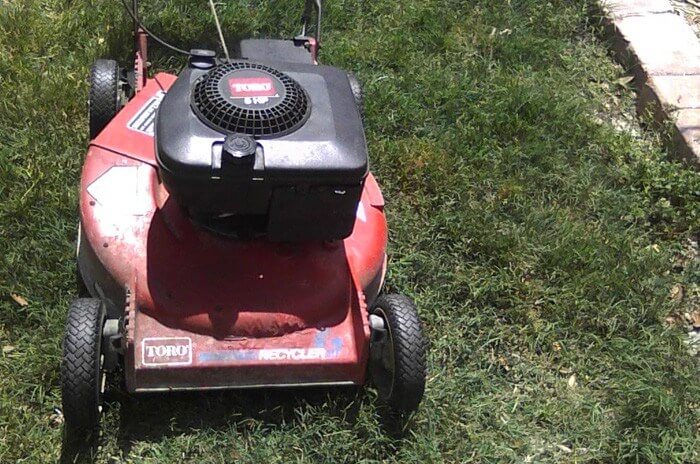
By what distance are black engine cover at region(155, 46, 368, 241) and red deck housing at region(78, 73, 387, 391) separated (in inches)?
5.2

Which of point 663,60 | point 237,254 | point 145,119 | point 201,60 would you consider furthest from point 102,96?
point 663,60

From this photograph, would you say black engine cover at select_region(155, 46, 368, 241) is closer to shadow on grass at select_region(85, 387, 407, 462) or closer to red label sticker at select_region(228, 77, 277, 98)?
red label sticker at select_region(228, 77, 277, 98)

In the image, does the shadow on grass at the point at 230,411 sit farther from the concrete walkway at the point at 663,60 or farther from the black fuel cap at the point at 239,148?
the concrete walkway at the point at 663,60

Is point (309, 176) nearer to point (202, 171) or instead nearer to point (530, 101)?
point (202, 171)

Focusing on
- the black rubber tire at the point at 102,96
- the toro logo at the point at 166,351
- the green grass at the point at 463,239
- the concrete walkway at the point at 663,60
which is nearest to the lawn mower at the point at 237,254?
the toro logo at the point at 166,351

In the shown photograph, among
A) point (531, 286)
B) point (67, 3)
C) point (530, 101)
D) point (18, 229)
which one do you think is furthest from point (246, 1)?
point (531, 286)

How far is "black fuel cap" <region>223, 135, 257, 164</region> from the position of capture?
1.72 metres

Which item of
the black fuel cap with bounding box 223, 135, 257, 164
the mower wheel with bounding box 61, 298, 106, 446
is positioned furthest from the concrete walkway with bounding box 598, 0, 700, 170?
the mower wheel with bounding box 61, 298, 106, 446

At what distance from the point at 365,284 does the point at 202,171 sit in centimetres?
60

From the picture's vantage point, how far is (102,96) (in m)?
2.50

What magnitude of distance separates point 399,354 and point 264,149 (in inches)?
23.1

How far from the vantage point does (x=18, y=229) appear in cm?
244

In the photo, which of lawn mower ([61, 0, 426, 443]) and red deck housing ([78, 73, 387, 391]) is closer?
lawn mower ([61, 0, 426, 443])

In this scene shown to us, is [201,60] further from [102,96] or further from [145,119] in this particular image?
[102,96]
